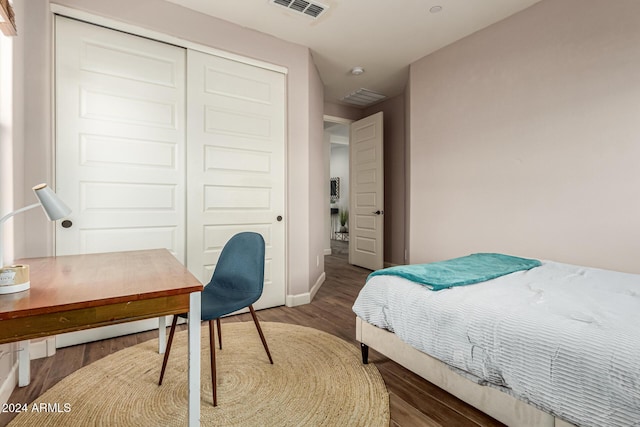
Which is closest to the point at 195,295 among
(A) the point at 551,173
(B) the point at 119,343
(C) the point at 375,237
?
(B) the point at 119,343

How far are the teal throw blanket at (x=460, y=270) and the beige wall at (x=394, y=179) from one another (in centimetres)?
236

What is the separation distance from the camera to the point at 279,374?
1.86 m

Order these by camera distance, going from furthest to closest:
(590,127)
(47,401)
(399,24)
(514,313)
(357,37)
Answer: (357,37)
(399,24)
(590,127)
(47,401)
(514,313)

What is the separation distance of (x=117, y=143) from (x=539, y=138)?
11.1 feet

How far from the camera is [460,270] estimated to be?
1.93 metres

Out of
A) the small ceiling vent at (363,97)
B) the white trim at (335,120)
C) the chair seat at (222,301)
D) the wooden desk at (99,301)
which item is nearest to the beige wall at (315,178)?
the small ceiling vent at (363,97)

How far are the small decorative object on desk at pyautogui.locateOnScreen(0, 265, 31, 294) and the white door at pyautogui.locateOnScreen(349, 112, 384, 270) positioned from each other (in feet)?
13.5

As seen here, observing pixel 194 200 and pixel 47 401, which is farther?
pixel 194 200

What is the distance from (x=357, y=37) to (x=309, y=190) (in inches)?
64.0

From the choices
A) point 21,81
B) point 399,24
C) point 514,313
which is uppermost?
point 399,24

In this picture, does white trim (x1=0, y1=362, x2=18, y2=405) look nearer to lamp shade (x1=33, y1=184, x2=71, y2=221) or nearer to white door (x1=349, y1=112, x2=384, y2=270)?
lamp shade (x1=33, y1=184, x2=71, y2=221)

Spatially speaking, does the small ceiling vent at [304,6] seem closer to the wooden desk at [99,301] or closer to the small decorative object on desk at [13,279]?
the wooden desk at [99,301]

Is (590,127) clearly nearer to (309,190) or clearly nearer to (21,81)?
(309,190)

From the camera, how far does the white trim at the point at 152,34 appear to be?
217cm
